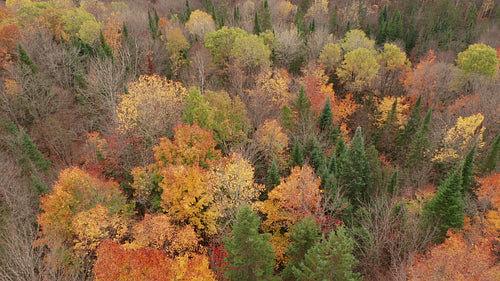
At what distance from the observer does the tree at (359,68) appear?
52.2m

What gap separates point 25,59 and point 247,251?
38266 mm

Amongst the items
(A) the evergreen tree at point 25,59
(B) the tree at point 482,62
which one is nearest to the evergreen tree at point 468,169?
(B) the tree at point 482,62

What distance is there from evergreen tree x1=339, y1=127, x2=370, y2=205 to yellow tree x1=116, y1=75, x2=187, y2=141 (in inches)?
757

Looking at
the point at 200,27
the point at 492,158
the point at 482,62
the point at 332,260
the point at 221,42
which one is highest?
the point at 200,27

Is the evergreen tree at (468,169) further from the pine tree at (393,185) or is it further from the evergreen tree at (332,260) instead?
the evergreen tree at (332,260)

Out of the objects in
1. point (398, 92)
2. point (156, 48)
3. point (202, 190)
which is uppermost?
point (156, 48)

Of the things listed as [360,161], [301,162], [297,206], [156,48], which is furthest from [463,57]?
[156,48]

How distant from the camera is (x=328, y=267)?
18.3m

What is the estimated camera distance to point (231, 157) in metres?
30.7

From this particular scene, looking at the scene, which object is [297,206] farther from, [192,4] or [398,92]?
[192,4]

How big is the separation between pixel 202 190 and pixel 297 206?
8.44m

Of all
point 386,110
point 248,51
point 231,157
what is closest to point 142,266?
point 231,157

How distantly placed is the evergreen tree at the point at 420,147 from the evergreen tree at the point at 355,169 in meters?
10.4

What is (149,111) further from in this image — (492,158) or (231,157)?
(492,158)
